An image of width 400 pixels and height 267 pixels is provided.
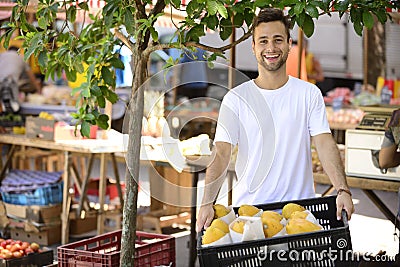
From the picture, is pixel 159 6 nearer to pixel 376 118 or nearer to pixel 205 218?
pixel 205 218

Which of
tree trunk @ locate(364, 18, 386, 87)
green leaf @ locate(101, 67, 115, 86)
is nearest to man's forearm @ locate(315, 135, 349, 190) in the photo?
green leaf @ locate(101, 67, 115, 86)

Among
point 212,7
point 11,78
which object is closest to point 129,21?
point 212,7

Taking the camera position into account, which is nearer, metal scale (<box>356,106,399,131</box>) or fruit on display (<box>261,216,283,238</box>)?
fruit on display (<box>261,216,283,238</box>)

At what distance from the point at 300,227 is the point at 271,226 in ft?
0.35

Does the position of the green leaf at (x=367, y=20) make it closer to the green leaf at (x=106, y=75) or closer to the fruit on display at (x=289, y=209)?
the fruit on display at (x=289, y=209)

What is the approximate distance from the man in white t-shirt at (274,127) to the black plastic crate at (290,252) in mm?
696

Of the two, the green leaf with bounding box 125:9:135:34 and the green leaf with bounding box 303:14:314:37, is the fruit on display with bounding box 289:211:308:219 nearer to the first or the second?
the green leaf with bounding box 303:14:314:37

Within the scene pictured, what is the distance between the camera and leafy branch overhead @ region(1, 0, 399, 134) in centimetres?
322

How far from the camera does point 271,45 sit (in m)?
3.38

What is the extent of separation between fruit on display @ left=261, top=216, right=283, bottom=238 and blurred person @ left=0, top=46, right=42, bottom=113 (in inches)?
253

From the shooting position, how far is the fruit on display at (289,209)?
3008 mm

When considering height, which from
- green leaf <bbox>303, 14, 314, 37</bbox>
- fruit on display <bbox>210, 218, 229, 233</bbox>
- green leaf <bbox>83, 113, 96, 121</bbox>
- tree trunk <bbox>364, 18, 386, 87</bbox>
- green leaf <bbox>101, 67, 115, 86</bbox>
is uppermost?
tree trunk <bbox>364, 18, 386, 87</bbox>

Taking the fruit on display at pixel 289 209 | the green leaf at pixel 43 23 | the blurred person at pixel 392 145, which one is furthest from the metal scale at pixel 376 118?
the green leaf at pixel 43 23

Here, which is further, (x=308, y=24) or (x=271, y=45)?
(x=271, y=45)
